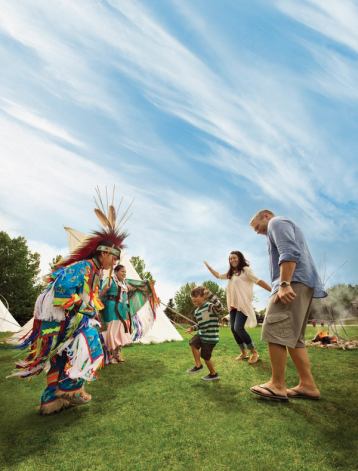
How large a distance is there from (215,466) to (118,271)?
4.58 meters

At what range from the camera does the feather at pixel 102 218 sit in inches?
172

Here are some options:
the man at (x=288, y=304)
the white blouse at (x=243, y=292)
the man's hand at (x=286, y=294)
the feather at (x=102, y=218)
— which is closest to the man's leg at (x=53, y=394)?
the feather at (x=102, y=218)

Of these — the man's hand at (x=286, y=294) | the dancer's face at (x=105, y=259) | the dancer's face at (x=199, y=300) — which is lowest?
the dancer's face at (x=199, y=300)

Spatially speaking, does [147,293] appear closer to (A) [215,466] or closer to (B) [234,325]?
(B) [234,325]

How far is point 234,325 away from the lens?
5.61 m

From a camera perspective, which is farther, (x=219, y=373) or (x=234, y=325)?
(x=234, y=325)

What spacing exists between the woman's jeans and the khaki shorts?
2.05 meters

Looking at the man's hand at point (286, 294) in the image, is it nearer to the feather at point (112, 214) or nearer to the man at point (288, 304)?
the man at point (288, 304)

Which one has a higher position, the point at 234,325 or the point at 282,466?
the point at 234,325

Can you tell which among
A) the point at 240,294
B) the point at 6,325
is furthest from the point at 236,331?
the point at 6,325

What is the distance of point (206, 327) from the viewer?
179 inches

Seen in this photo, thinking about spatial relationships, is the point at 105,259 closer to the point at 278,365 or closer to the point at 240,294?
the point at 278,365

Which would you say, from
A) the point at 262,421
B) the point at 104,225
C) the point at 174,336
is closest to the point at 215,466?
the point at 262,421

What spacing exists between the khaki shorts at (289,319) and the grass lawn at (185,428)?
2.01ft
